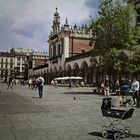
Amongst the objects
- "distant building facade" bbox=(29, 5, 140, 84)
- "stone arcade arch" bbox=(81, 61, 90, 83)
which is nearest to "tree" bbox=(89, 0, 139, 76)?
"distant building facade" bbox=(29, 5, 140, 84)

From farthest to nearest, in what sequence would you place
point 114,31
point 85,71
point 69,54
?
1. point 69,54
2. point 85,71
3. point 114,31

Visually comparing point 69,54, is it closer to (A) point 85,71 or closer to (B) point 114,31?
(A) point 85,71

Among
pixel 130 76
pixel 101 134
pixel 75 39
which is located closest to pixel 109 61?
pixel 130 76

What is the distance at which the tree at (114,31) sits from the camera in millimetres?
29172

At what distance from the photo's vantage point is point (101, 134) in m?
9.23

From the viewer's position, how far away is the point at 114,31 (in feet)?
96.9

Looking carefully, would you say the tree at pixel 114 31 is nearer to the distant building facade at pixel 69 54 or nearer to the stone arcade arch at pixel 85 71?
the distant building facade at pixel 69 54

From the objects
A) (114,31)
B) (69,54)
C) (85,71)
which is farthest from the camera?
(69,54)

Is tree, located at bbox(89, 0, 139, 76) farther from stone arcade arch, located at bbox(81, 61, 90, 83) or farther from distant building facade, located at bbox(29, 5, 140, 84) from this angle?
stone arcade arch, located at bbox(81, 61, 90, 83)

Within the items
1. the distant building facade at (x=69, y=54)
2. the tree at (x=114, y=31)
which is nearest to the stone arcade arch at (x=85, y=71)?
the distant building facade at (x=69, y=54)

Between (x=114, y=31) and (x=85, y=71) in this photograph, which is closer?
(x=114, y=31)

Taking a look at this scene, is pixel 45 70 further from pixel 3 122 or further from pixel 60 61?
pixel 3 122

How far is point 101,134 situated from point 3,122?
3571 millimetres

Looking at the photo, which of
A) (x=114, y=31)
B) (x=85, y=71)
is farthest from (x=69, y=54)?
(x=114, y=31)
